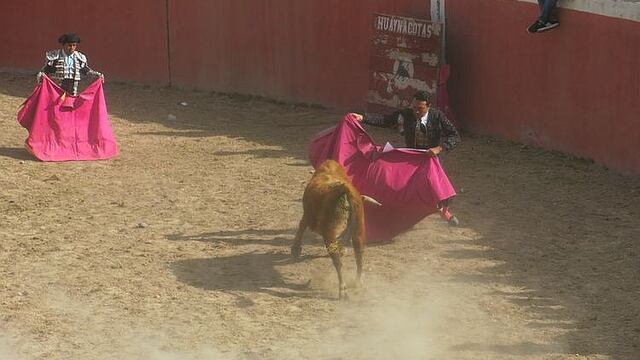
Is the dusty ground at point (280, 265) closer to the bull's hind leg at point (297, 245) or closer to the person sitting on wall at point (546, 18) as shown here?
the bull's hind leg at point (297, 245)

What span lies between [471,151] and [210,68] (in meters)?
5.50

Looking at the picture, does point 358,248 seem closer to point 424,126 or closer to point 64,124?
point 424,126

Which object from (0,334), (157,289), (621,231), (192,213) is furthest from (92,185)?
(621,231)

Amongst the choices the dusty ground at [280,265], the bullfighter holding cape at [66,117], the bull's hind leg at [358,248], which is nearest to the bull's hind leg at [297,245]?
the dusty ground at [280,265]

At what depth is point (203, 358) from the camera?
8.18 metres

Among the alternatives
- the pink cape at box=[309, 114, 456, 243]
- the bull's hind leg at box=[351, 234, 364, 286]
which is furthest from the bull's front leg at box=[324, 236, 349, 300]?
the pink cape at box=[309, 114, 456, 243]

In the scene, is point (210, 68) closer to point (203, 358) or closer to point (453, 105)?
point (453, 105)

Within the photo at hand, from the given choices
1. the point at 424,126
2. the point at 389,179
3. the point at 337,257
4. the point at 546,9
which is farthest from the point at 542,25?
the point at 337,257

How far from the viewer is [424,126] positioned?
37.2ft

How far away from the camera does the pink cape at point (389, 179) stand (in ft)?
35.8

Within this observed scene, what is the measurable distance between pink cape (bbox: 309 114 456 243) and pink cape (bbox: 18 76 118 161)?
4.17 m

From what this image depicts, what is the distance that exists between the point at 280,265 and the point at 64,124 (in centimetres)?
498

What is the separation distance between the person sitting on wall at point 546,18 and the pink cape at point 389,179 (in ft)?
12.7

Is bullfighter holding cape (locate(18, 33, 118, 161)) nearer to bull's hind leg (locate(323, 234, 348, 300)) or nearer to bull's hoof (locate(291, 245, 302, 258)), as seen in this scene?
bull's hoof (locate(291, 245, 302, 258))
